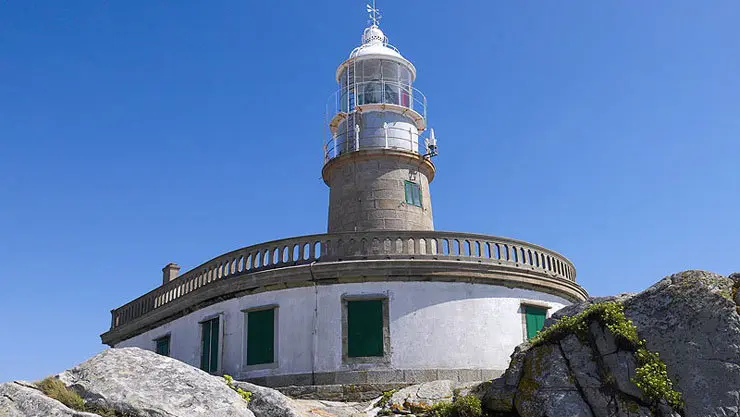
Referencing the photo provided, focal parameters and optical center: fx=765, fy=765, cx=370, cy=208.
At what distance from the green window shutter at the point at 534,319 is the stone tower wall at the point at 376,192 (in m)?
5.10

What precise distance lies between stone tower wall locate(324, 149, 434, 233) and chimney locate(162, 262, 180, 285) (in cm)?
652

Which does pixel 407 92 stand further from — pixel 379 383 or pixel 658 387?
pixel 658 387

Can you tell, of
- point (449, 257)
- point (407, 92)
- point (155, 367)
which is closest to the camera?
point (155, 367)

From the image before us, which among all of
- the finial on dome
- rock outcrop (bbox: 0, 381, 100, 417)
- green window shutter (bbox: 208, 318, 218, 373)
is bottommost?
rock outcrop (bbox: 0, 381, 100, 417)

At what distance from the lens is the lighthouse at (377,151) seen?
2431cm

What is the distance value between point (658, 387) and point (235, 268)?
39.7 ft

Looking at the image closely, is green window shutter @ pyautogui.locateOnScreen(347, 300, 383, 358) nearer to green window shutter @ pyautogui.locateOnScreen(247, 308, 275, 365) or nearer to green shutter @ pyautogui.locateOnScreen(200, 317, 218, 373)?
green window shutter @ pyautogui.locateOnScreen(247, 308, 275, 365)

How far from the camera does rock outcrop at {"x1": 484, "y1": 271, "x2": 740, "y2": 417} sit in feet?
42.7

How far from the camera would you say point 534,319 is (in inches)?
811

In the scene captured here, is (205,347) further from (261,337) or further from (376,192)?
(376,192)

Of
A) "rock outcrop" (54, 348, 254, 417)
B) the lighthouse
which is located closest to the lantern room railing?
the lighthouse

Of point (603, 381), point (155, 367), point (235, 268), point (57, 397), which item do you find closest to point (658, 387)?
point (603, 381)

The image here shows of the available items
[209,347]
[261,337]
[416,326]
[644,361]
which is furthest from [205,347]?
[644,361]

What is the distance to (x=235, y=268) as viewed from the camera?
2144cm
